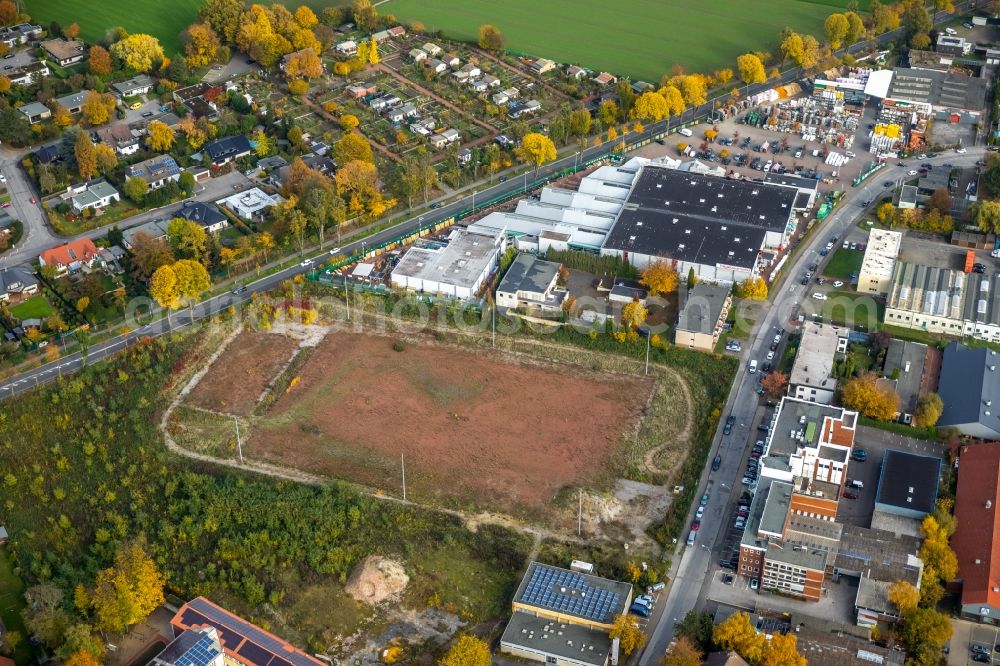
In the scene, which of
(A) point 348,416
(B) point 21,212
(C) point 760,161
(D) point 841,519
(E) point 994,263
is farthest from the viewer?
(C) point 760,161

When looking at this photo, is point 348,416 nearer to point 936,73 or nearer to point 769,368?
point 769,368

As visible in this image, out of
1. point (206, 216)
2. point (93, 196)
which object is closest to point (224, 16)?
point (93, 196)

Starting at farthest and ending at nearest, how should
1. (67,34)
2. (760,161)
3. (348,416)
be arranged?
(67,34), (760,161), (348,416)

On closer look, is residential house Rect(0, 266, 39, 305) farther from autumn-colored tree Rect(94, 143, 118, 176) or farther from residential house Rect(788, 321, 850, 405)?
residential house Rect(788, 321, 850, 405)

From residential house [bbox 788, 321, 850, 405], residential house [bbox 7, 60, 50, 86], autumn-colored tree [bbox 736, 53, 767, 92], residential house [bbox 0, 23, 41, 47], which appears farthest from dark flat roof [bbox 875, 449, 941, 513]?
residential house [bbox 0, 23, 41, 47]

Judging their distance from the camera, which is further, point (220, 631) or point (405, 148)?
point (405, 148)

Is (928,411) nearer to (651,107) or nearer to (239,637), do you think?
(239,637)

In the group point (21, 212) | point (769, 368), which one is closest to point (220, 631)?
point (769, 368)
